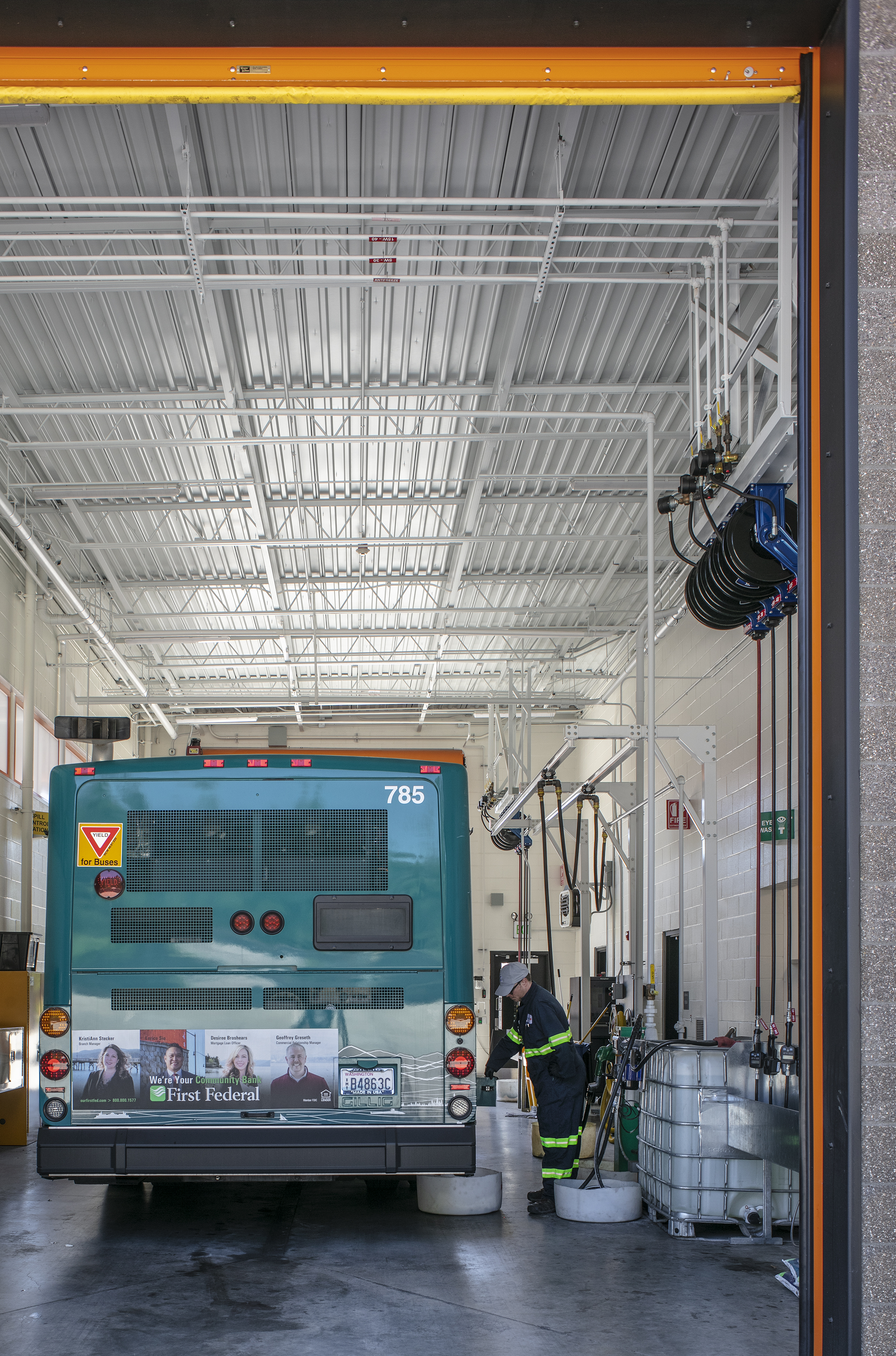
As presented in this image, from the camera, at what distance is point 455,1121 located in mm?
7262

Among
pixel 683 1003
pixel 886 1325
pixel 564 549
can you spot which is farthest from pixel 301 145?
pixel 683 1003

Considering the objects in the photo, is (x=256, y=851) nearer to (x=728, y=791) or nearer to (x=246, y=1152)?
(x=246, y=1152)

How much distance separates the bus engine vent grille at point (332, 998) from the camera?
24.2 feet

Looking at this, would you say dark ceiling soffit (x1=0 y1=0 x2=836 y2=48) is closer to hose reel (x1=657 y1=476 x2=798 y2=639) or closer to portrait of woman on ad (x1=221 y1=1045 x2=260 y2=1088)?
hose reel (x1=657 y1=476 x2=798 y2=639)

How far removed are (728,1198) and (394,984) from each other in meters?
2.51

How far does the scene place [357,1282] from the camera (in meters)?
6.49

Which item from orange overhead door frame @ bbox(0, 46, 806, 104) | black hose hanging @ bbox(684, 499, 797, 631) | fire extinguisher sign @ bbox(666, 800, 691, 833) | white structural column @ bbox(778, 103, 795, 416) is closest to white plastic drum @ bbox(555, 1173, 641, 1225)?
black hose hanging @ bbox(684, 499, 797, 631)

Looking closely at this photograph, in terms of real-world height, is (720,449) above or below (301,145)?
below

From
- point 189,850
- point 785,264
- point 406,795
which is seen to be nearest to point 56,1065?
point 189,850

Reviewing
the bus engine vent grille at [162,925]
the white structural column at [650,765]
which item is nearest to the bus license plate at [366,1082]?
the bus engine vent grille at [162,925]

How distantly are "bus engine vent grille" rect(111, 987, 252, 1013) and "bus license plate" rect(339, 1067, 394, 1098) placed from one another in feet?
2.26

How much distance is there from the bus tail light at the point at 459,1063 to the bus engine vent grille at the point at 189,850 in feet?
4.99

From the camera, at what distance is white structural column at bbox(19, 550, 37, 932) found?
16344mm

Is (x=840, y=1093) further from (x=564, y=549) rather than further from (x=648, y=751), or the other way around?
(x=564, y=549)
